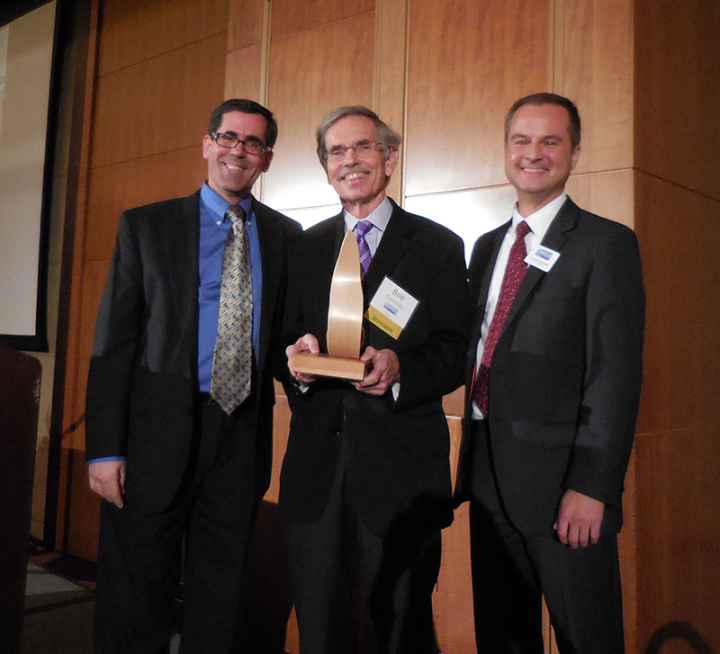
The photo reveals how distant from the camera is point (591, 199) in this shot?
2035 millimetres

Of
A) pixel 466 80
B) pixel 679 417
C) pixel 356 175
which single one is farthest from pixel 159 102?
pixel 679 417

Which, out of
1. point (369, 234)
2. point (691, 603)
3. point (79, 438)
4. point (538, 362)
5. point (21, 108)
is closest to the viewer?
point (538, 362)

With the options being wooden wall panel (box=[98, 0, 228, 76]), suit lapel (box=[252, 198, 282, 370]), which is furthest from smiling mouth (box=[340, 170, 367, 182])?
wooden wall panel (box=[98, 0, 228, 76])

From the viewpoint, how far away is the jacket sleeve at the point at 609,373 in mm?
1387

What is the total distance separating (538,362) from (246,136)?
1005 millimetres

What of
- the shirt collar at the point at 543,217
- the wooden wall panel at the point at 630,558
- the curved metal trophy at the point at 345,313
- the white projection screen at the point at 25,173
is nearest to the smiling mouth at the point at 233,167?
the curved metal trophy at the point at 345,313

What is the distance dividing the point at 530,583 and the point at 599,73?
1513 millimetres

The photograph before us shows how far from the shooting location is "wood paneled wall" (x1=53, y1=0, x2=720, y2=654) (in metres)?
2.01

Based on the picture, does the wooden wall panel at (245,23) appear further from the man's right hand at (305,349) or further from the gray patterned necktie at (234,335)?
the man's right hand at (305,349)

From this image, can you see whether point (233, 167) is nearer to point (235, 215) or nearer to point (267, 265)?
point (235, 215)

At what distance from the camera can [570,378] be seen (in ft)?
4.75

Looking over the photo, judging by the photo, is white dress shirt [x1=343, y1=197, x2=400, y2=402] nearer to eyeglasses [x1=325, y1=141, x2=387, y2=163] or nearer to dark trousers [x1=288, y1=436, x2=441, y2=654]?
eyeglasses [x1=325, y1=141, x2=387, y2=163]

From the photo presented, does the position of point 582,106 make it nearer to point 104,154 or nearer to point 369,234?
point 369,234

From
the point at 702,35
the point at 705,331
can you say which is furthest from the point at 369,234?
→ the point at 702,35
